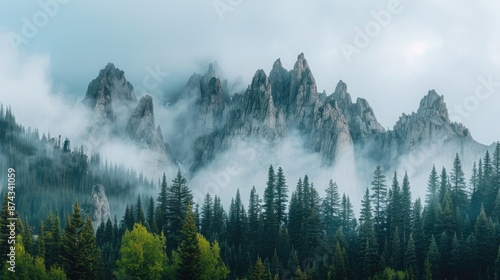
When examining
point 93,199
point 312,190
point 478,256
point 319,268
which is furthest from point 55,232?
point 93,199

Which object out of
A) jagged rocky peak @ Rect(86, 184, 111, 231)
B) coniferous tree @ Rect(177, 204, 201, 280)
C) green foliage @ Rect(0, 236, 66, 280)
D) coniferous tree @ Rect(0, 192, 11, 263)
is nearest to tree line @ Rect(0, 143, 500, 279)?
coniferous tree @ Rect(177, 204, 201, 280)

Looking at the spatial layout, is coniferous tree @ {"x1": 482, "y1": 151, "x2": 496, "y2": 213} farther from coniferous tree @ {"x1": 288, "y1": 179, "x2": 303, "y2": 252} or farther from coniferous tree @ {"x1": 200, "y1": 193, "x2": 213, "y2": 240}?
coniferous tree @ {"x1": 200, "y1": 193, "x2": 213, "y2": 240}

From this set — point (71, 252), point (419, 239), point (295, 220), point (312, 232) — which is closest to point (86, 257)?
point (71, 252)

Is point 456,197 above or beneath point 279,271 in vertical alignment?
above

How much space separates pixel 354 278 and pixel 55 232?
1553 inches

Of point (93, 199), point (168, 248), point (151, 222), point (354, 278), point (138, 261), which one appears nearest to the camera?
point (138, 261)

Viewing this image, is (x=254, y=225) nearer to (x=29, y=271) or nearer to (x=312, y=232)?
(x=312, y=232)

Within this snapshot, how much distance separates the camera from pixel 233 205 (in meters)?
137

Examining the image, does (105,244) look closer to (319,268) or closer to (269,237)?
(269,237)

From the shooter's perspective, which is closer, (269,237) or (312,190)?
(269,237)

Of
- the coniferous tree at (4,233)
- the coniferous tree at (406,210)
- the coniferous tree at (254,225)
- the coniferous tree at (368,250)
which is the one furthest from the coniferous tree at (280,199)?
the coniferous tree at (4,233)

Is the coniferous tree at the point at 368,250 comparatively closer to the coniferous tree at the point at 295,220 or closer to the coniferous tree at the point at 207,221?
the coniferous tree at the point at 295,220

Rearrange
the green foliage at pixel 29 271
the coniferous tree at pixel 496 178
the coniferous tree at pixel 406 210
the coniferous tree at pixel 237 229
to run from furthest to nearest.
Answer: the coniferous tree at pixel 237 229 → the coniferous tree at pixel 496 178 → the coniferous tree at pixel 406 210 → the green foliage at pixel 29 271

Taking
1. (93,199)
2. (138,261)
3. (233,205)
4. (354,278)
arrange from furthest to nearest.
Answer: (93,199) < (233,205) < (354,278) < (138,261)
